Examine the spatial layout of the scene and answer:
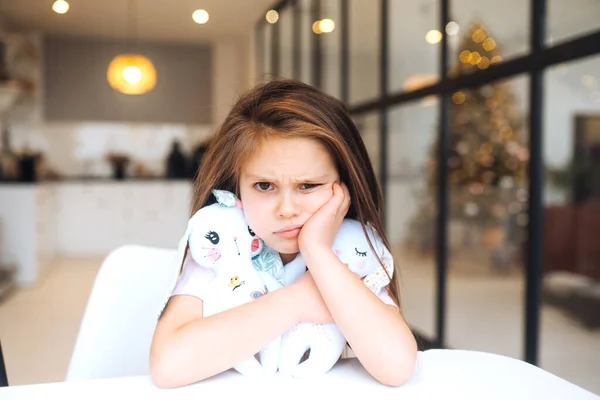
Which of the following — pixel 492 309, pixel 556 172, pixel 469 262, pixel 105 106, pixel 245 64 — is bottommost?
pixel 492 309

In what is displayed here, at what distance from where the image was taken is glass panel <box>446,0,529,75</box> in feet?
7.72

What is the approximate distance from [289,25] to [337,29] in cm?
84

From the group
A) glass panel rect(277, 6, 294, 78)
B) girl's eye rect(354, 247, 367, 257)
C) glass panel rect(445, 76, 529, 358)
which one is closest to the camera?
girl's eye rect(354, 247, 367, 257)

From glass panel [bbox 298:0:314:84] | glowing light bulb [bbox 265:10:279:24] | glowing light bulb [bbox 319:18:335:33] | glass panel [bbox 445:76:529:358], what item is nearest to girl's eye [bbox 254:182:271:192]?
glass panel [bbox 445:76:529:358]

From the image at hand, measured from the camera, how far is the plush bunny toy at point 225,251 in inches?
30.8

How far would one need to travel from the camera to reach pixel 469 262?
2.84m

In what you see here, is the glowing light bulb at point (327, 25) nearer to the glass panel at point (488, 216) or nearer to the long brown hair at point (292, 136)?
the glass panel at point (488, 216)

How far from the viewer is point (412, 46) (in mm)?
3295

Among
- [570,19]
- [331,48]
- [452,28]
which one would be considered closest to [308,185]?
[570,19]

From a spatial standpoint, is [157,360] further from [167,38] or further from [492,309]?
[167,38]

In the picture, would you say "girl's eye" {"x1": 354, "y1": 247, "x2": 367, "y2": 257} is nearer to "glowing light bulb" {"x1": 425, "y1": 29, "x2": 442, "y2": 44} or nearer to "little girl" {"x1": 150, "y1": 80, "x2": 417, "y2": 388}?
"little girl" {"x1": 150, "y1": 80, "x2": 417, "y2": 388}

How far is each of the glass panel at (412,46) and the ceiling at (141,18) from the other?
0.88 m

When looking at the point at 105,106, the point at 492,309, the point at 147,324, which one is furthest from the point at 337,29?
the point at 147,324

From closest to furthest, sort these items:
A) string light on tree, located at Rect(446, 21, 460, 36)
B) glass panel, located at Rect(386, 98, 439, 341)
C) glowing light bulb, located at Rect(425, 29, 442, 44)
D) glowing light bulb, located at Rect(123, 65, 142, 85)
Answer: string light on tree, located at Rect(446, 21, 460, 36) < glowing light bulb, located at Rect(425, 29, 442, 44) < glass panel, located at Rect(386, 98, 439, 341) < glowing light bulb, located at Rect(123, 65, 142, 85)
